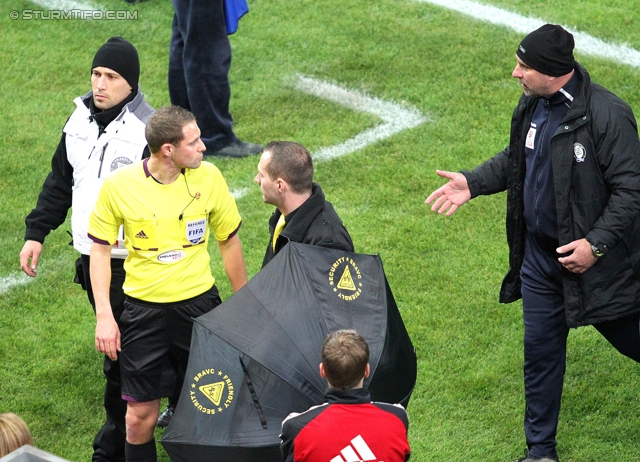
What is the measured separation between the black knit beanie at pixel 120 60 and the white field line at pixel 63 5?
5971 mm

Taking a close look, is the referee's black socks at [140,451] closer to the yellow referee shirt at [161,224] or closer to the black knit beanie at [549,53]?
the yellow referee shirt at [161,224]

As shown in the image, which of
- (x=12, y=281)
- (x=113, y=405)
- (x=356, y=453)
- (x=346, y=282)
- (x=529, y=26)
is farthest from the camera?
(x=529, y=26)

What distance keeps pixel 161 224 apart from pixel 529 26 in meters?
6.29

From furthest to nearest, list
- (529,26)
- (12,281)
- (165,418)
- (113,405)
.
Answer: (529,26), (12,281), (165,418), (113,405)

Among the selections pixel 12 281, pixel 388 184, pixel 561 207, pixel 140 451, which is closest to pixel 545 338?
pixel 561 207

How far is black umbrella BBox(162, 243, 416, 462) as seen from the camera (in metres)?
3.79

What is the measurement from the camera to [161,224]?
469cm

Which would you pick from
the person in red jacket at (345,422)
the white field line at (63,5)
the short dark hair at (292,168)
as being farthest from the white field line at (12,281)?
the white field line at (63,5)

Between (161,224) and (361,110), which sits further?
(361,110)

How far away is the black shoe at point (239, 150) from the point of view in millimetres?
8367

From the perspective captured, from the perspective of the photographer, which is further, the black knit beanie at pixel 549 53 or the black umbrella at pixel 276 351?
the black knit beanie at pixel 549 53

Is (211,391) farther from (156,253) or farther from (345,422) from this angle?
(156,253)

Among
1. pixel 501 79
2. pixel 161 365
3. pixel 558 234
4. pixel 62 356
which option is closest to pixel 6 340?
pixel 62 356
